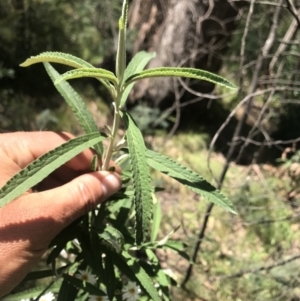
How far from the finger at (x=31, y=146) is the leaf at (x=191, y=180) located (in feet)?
1.44

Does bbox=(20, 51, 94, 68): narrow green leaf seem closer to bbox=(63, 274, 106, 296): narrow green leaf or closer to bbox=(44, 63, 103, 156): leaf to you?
bbox=(44, 63, 103, 156): leaf

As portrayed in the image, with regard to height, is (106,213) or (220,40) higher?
(220,40)

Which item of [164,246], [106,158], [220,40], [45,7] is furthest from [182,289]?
[45,7]

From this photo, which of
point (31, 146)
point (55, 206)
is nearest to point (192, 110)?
point (31, 146)

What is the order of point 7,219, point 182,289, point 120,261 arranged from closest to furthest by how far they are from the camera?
point 7,219 < point 120,261 < point 182,289

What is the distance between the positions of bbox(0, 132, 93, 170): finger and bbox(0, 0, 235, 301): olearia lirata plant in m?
0.20

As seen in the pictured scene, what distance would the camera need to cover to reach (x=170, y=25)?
3842 millimetres

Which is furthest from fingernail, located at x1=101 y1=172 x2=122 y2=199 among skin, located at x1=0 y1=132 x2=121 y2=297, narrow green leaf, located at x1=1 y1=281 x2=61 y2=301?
narrow green leaf, located at x1=1 y1=281 x2=61 y2=301

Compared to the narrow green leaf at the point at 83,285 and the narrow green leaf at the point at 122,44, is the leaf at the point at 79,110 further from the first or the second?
the narrow green leaf at the point at 83,285

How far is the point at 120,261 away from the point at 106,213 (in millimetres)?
190

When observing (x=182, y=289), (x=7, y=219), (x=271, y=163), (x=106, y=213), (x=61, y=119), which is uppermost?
(x=7, y=219)

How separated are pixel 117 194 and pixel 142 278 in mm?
329

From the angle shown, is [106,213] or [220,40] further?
[220,40]

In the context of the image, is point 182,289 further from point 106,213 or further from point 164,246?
point 106,213
